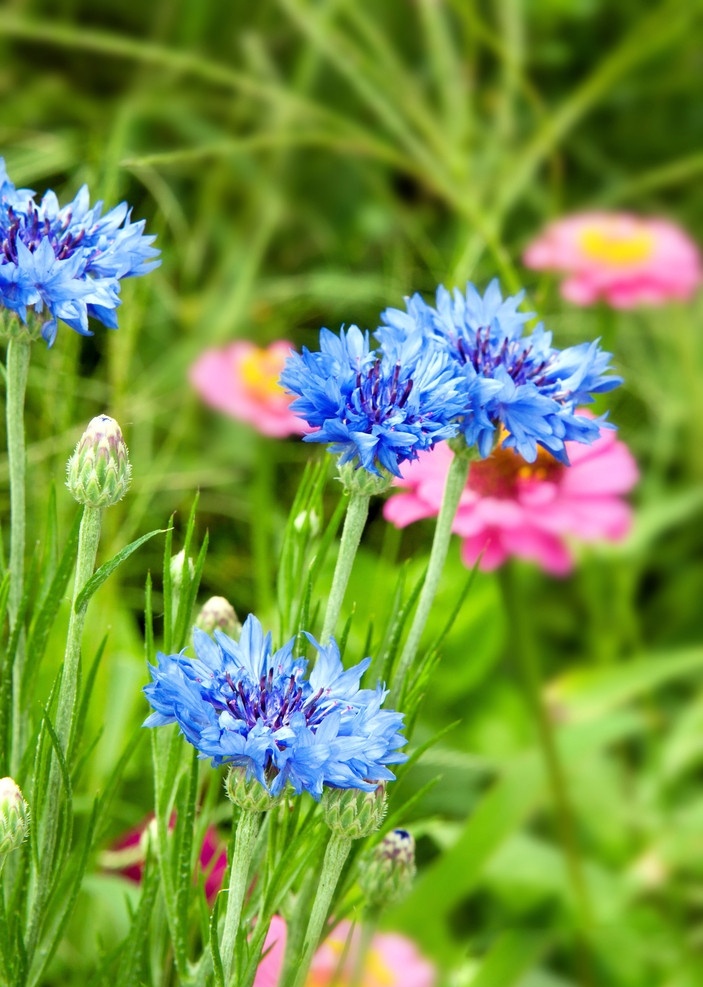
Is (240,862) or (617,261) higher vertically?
(617,261)

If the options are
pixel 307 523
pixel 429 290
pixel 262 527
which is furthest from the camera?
pixel 429 290

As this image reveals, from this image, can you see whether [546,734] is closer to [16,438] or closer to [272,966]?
[272,966]

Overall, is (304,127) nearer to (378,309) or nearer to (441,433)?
(378,309)

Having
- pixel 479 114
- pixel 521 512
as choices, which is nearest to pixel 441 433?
pixel 521 512

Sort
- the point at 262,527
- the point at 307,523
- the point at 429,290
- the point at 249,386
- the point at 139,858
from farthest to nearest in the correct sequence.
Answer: the point at 429,290, the point at 249,386, the point at 262,527, the point at 139,858, the point at 307,523

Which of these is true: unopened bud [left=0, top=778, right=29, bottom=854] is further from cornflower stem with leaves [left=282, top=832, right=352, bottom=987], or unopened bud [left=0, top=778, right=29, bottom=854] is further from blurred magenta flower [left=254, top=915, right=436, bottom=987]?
blurred magenta flower [left=254, top=915, right=436, bottom=987]

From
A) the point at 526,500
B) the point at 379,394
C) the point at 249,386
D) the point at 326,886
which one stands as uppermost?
the point at 249,386

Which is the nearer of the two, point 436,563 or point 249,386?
point 436,563

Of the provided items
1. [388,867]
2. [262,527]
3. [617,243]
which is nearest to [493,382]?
[388,867]

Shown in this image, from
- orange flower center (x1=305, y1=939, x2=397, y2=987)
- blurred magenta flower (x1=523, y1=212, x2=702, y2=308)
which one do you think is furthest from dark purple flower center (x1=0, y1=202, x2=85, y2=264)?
blurred magenta flower (x1=523, y1=212, x2=702, y2=308)
